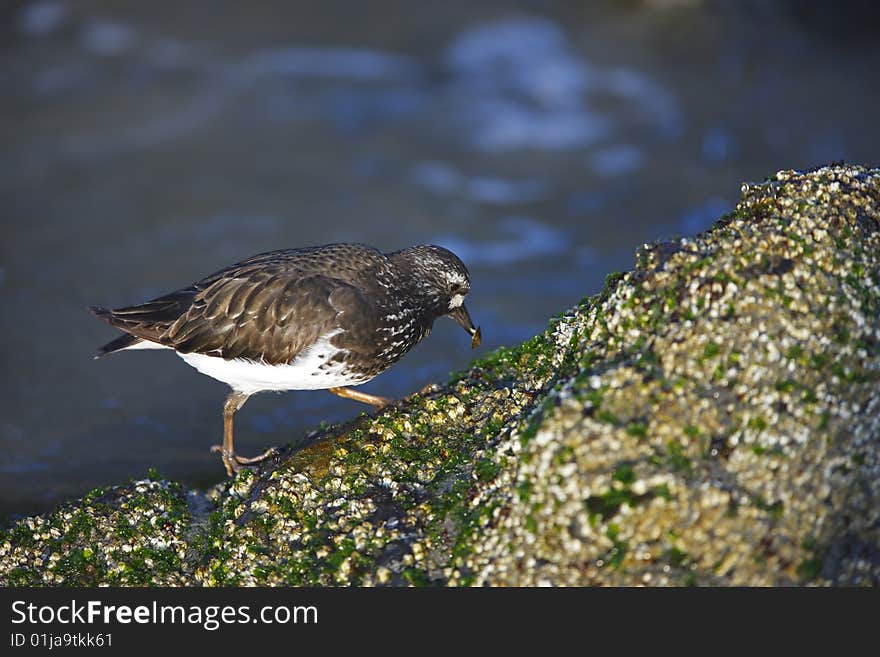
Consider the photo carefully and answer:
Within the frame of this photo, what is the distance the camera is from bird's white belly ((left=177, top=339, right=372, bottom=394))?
6461 mm

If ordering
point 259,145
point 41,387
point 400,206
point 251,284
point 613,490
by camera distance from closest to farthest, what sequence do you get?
point 613,490 → point 251,284 → point 41,387 → point 400,206 → point 259,145

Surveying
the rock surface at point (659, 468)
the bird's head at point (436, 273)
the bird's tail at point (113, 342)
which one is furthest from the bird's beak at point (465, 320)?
the bird's tail at point (113, 342)

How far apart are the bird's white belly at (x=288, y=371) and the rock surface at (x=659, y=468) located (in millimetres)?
862

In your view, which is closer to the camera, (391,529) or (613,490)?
(613,490)

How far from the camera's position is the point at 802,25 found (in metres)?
16.2

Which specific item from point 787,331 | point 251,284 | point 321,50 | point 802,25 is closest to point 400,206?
point 321,50

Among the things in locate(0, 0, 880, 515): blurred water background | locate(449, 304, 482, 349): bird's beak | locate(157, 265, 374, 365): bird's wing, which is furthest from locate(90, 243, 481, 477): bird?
locate(0, 0, 880, 515): blurred water background

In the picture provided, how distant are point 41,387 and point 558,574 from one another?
24.9 ft

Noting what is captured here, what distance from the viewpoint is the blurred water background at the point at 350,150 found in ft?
34.6

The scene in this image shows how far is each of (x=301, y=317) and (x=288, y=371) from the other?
1.24ft

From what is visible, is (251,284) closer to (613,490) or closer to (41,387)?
(613,490)

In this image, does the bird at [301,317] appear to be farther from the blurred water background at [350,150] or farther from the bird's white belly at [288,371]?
the blurred water background at [350,150]

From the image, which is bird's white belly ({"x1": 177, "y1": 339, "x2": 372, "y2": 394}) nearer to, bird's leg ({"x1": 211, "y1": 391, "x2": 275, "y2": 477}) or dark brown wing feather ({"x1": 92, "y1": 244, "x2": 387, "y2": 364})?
dark brown wing feather ({"x1": 92, "y1": 244, "x2": 387, "y2": 364})

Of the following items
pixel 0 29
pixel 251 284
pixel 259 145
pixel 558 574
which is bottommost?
pixel 558 574
